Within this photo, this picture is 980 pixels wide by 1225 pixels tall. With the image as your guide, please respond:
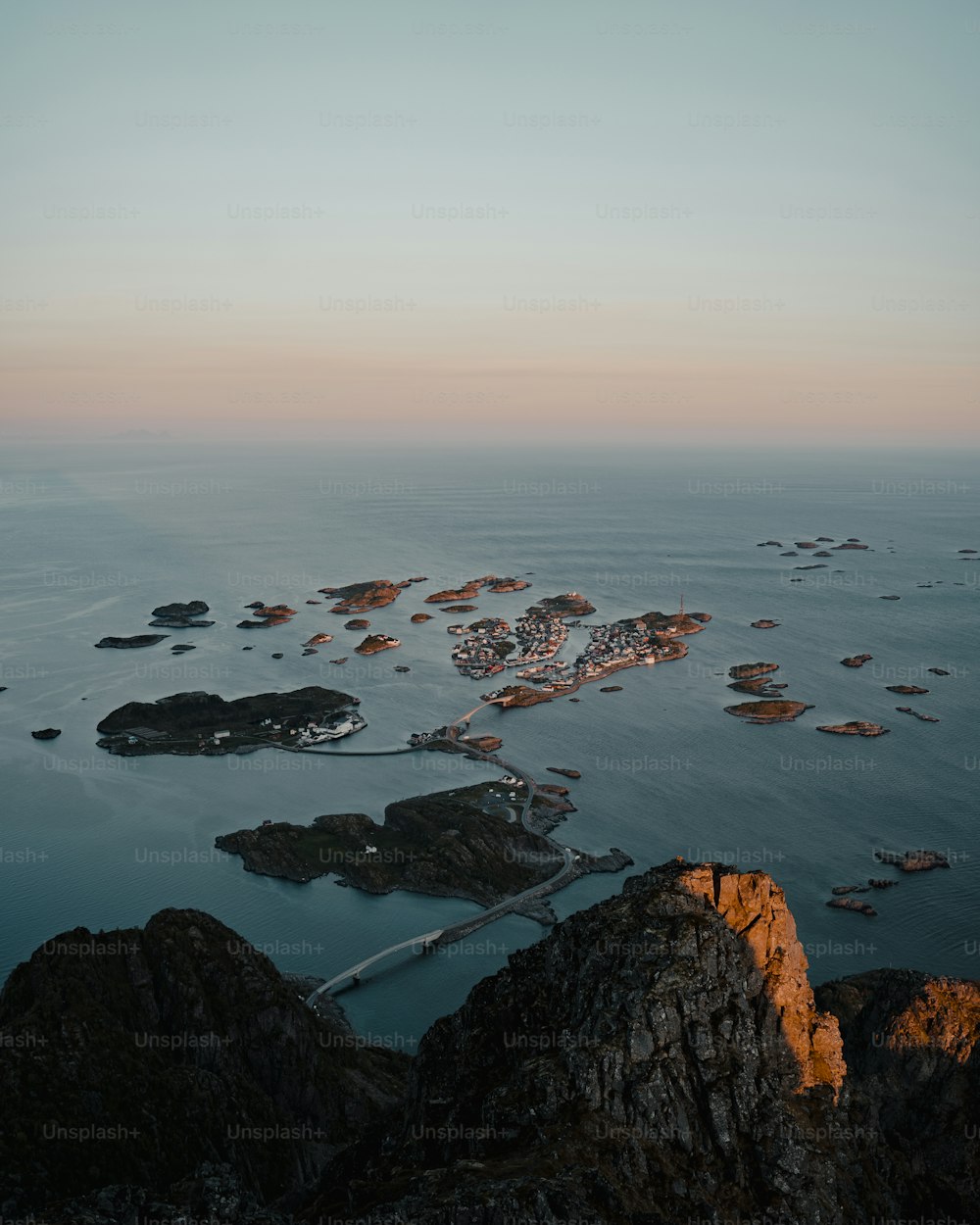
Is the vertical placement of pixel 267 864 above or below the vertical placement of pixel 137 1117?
below

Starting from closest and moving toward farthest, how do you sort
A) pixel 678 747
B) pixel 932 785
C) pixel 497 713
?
pixel 932 785 < pixel 678 747 < pixel 497 713

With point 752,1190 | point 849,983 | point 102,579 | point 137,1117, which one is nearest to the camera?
point 752,1190

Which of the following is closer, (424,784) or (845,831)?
(845,831)

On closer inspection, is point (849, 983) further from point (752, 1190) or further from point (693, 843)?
point (693, 843)

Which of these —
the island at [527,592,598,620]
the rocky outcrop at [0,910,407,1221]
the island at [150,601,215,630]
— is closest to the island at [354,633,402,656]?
the island at [527,592,598,620]

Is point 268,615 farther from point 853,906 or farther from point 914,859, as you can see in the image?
point 853,906

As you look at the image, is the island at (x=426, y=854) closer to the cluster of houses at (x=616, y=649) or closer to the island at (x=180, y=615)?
the cluster of houses at (x=616, y=649)

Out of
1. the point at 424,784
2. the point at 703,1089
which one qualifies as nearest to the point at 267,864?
the point at 424,784

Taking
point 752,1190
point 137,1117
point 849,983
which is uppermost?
point 752,1190
